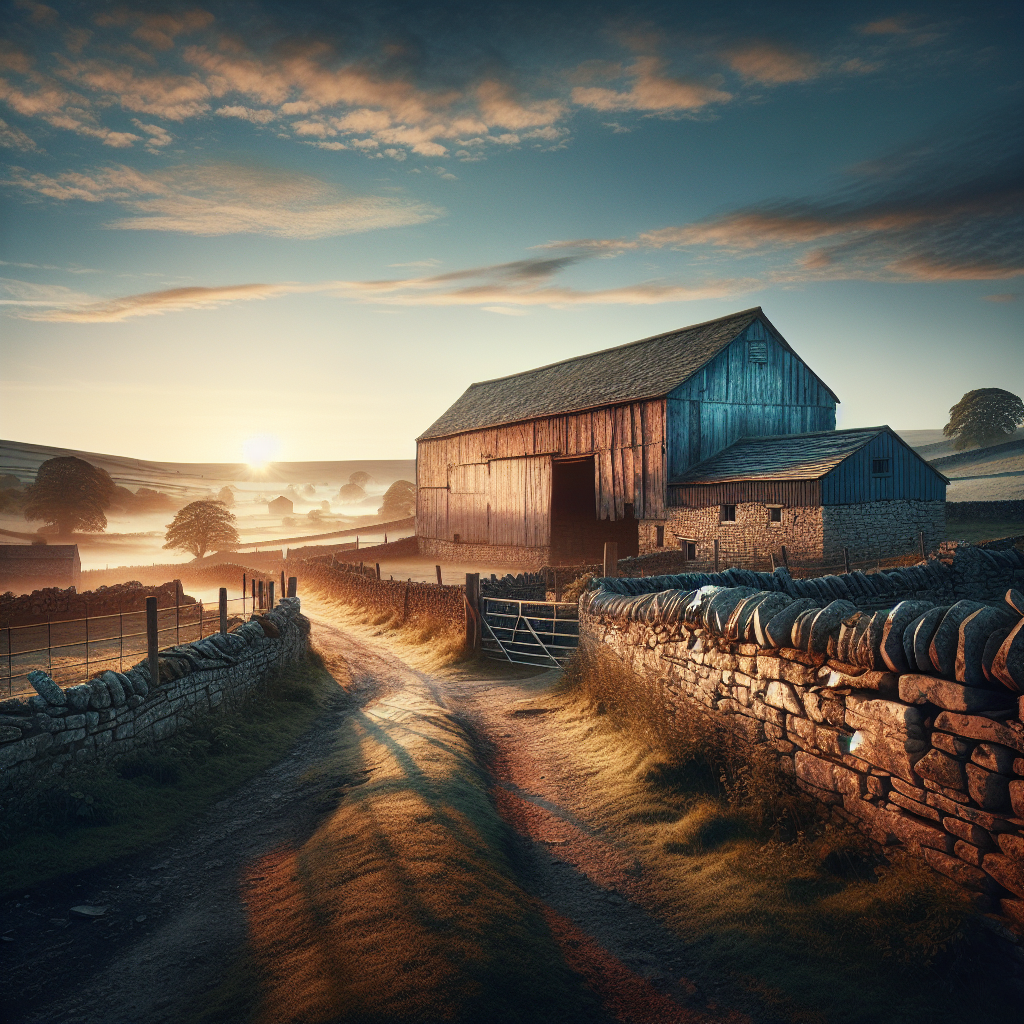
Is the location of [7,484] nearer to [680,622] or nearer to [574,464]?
[574,464]

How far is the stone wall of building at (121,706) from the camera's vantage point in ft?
22.3

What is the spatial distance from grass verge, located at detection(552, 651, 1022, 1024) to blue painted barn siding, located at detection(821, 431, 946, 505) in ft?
58.6

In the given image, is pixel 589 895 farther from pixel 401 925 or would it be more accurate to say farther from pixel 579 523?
pixel 579 523

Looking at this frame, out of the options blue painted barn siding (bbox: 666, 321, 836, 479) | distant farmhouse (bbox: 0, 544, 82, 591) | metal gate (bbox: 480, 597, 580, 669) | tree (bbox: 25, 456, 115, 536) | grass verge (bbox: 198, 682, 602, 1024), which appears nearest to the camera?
Answer: grass verge (bbox: 198, 682, 602, 1024)

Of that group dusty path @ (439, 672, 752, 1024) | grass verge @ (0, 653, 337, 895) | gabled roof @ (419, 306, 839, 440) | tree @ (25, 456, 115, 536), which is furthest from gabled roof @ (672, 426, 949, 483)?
tree @ (25, 456, 115, 536)

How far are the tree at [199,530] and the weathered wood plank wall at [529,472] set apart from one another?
23.1 meters

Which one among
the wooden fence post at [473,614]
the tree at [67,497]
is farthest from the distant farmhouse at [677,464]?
the tree at [67,497]

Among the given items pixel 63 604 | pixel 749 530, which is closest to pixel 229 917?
pixel 63 604

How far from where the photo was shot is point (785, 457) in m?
25.0

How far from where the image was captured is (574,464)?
3469 cm

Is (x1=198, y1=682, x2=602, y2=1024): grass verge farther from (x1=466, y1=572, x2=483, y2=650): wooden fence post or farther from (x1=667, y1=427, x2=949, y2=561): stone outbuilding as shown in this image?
(x1=667, y1=427, x2=949, y2=561): stone outbuilding

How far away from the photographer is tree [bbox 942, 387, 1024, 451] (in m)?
74.3

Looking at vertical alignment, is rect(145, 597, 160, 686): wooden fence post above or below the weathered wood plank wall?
below

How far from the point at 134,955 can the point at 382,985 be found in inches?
102
